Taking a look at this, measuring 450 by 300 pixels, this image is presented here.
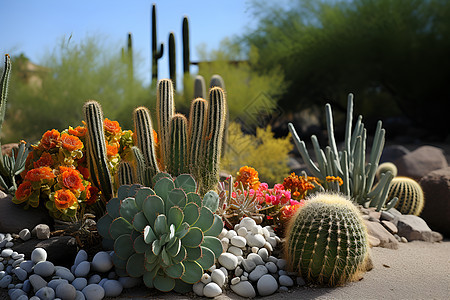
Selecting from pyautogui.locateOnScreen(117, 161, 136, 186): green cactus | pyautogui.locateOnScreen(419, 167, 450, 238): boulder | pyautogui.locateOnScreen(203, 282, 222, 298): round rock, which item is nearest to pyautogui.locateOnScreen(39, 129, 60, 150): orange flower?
pyautogui.locateOnScreen(117, 161, 136, 186): green cactus

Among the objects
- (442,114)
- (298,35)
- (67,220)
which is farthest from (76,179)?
(442,114)

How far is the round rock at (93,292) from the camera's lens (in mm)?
3012

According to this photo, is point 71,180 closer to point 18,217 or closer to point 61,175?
point 61,175

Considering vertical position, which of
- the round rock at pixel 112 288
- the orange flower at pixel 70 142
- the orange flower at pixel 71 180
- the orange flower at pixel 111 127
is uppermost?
the orange flower at pixel 111 127

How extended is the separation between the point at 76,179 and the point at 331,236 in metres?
2.14

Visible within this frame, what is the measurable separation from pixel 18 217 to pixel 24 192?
233 millimetres

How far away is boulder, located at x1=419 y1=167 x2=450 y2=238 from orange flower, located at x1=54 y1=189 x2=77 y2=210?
4726 millimetres

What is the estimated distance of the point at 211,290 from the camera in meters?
3.08

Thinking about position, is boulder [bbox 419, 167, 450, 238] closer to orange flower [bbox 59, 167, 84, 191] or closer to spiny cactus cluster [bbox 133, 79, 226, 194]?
spiny cactus cluster [bbox 133, 79, 226, 194]

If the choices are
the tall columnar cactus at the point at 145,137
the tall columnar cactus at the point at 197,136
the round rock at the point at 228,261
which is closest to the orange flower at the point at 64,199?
the tall columnar cactus at the point at 145,137

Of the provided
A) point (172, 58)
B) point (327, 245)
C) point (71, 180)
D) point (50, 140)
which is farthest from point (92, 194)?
point (172, 58)

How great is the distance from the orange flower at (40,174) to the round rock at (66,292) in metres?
1.07

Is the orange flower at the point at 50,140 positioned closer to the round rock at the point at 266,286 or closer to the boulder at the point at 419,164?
the round rock at the point at 266,286

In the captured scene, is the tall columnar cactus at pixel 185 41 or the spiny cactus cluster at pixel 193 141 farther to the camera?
the tall columnar cactus at pixel 185 41
